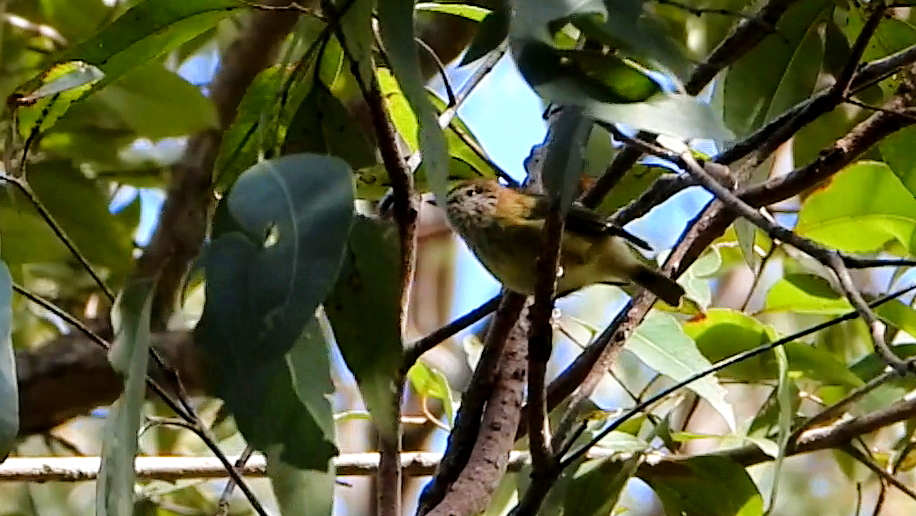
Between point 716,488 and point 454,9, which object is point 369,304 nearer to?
point 454,9

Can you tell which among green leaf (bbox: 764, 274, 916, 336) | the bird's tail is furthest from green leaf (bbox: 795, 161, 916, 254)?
the bird's tail

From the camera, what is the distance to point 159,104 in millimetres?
1421

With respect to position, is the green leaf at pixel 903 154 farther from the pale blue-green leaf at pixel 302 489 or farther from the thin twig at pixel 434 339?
the pale blue-green leaf at pixel 302 489

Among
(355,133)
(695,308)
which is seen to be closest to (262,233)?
(355,133)

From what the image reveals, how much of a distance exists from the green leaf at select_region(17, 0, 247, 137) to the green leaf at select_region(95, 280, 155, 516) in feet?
0.74

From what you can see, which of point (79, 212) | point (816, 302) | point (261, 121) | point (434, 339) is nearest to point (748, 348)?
point (816, 302)

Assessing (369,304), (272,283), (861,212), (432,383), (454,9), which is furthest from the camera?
(432,383)

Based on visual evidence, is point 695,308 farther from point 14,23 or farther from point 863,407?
point 14,23

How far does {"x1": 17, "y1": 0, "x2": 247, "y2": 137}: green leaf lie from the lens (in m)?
0.83

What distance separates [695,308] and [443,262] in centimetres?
184

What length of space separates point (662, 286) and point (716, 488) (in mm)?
184

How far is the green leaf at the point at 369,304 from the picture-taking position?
2.35 ft

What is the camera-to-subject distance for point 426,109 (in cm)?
64

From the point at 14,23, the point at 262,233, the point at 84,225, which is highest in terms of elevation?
the point at 14,23
